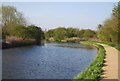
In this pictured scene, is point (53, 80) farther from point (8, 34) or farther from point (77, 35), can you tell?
point (77, 35)

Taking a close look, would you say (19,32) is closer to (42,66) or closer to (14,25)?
(14,25)

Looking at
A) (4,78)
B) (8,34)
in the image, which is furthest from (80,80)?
(8,34)

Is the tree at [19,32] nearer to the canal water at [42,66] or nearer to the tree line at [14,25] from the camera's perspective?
the tree line at [14,25]

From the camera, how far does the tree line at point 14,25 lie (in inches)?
1366

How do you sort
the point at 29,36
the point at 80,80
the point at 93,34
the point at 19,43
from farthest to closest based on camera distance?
the point at 93,34 < the point at 29,36 < the point at 19,43 < the point at 80,80

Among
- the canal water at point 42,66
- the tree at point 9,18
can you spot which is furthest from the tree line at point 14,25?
the canal water at point 42,66

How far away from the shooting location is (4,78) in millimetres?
8562

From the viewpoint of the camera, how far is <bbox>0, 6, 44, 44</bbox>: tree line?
3469 cm

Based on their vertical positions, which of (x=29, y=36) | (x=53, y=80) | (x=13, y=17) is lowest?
(x=53, y=80)

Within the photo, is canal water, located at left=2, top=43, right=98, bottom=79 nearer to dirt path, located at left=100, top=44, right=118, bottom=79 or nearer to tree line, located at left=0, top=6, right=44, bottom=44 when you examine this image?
dirt path, located at left=100, top=44, right=118, bottom=79

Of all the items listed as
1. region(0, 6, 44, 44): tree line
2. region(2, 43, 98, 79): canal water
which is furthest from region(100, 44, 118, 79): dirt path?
region(0, 6, 44, 44): tree line

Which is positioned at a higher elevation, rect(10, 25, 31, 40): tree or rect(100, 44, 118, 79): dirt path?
rect(10, 25, 31, 40): tree

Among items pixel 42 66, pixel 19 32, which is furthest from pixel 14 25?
pixel 42 66

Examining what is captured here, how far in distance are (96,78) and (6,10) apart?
3365 centimetres
